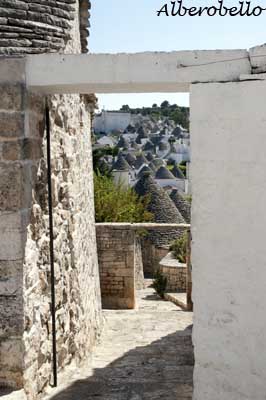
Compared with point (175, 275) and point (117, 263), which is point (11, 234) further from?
point (175, 275)

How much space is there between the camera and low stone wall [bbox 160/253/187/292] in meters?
17.5

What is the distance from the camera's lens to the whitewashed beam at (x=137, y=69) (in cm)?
374

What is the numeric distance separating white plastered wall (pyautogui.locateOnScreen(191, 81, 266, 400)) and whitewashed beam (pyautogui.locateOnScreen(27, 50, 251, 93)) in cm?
12

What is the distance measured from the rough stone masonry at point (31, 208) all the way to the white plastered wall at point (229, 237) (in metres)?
1.24

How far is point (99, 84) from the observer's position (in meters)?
3.91

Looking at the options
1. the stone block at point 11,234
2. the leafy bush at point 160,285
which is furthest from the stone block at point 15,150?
the leafy bush at point 160,285

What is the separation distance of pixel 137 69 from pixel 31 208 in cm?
131

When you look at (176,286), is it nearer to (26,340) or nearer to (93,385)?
(93,385)

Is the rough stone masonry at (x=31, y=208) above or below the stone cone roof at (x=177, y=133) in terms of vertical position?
below

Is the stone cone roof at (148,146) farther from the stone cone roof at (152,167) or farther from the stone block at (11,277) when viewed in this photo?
the stone block at (11,277)

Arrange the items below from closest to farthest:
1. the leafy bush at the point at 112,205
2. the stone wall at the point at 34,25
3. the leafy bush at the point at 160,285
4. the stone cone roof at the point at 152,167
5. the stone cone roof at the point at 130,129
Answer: the stone wall at the point at 34,25 < the leafy bush at the point at 160,285 < the leafy bush at the point at 112,205 < the stone cone roof at the point at 152,167 < the stone cone roof at the point at 130,129

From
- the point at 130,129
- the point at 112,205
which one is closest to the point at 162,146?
the point at 130,129

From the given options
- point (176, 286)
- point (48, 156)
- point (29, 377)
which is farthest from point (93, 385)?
point (176, 286)

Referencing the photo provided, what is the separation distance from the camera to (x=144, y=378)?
5445 mm
